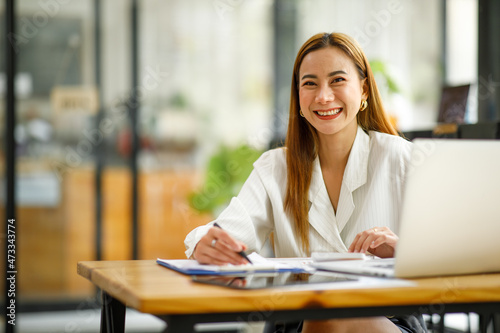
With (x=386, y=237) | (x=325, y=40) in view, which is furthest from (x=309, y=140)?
(x=386, y=237)

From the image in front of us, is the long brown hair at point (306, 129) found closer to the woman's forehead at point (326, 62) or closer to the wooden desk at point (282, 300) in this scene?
the woman's forehead at point (326, 62)

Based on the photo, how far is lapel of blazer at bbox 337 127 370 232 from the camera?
1896 millimetres

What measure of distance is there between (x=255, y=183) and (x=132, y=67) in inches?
126

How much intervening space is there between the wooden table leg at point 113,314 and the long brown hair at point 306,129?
621 mm

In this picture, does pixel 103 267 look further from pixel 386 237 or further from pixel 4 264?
pixel 4 264

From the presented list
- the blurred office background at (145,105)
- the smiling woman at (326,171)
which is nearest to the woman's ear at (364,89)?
the smiling woman at (326,171)

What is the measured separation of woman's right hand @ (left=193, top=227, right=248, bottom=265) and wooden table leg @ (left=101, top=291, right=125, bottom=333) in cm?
19

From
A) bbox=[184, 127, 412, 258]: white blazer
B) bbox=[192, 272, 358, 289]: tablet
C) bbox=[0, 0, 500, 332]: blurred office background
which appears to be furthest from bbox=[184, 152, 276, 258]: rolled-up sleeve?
bbox=[0, 0, 500, 332]: blurred office background

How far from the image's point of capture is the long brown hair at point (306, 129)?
1894 millimetres

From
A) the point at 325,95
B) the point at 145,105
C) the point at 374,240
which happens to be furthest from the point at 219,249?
the point at 145,105

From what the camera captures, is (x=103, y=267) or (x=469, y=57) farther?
(x=469, y=57)

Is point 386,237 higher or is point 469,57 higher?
point 469,57

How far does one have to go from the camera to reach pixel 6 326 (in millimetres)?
4199

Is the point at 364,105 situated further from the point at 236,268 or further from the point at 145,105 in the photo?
the point at 145,105
